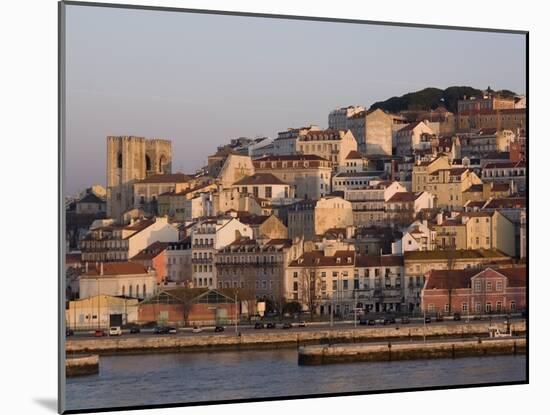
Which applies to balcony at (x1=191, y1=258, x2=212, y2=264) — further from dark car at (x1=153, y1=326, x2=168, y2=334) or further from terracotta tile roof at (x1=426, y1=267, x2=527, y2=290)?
terracotta tile roof at (x1=426, y1=267, x2=527, y2=290)

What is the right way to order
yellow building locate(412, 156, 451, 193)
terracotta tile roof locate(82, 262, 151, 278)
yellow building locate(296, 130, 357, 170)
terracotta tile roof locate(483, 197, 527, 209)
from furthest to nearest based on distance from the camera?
yellow building locate(412, 156, 451, 193) → terracotta tile roof locate(483, 197, 527, 209) → yellow building locate(296, 130, 357, 170) → terracotta tile roof locate(82, 262, 151, 278)

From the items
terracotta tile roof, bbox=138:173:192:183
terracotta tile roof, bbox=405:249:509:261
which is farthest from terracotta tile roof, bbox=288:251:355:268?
terracotta tile roof, bbox=138:173:192:183

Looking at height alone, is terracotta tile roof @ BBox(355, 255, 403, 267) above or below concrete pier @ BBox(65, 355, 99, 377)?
above

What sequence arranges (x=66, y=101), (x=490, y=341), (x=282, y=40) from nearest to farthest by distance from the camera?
(x=66, y=101) → (x=282, y=40) → (x=490, y=341)

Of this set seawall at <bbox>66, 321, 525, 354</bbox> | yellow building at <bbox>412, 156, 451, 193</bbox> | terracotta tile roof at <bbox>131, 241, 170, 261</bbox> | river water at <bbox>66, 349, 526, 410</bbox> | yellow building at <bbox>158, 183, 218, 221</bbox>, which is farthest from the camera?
yellow building at <bbox>412, 156, 451, 193</bbox>

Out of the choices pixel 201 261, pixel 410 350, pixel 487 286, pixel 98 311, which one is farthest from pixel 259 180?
pixel 487 286

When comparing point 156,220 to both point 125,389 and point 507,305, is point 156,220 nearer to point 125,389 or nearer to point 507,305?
point 125,389

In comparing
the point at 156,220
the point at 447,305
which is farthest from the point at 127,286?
the point at 447,305

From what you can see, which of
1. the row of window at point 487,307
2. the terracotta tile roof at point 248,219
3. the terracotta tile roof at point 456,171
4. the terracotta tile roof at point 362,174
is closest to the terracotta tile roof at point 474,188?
the terracotta tile roof at point 456,171
